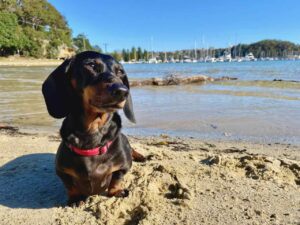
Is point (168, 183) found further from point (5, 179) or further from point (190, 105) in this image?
point (190, 105)

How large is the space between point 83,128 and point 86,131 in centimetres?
3

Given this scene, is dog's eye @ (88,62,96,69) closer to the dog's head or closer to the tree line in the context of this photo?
the dog's head

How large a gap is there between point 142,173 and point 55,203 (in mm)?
825

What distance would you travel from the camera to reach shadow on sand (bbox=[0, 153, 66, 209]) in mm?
2811

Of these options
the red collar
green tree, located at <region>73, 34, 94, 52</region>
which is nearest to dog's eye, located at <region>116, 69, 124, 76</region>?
the red collar

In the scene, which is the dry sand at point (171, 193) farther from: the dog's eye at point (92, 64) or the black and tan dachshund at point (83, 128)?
the dog's eye at point (92, 64)

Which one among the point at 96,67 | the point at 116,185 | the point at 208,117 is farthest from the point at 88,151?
the point at 208,117

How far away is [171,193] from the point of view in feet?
9.46

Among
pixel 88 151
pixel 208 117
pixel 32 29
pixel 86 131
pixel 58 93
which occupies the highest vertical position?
pixel 32 29

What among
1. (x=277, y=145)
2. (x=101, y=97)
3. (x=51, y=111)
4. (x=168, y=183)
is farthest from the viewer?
(x=277, y=145)

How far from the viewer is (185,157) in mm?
3996

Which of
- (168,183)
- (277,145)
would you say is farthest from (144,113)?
(168,183)

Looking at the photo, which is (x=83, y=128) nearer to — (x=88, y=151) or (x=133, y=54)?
(x=88, y=151)

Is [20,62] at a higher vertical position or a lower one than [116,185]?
lower
